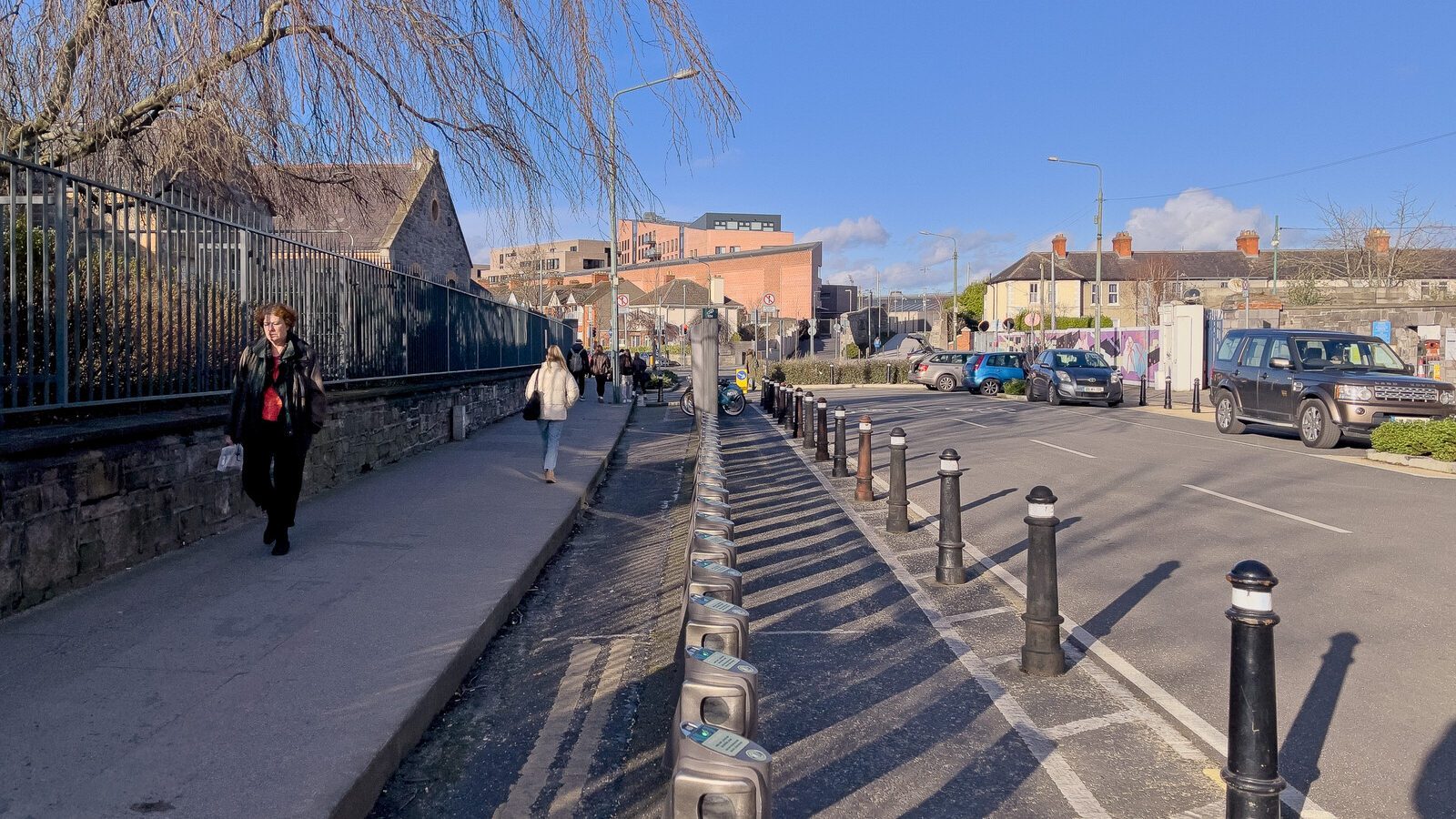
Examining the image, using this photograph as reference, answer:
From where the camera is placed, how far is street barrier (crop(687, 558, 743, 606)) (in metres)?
4.56

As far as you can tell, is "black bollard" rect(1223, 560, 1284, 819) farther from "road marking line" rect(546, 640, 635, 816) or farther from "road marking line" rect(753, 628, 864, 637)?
"road marking line" rect(753, 628, 864, 637)

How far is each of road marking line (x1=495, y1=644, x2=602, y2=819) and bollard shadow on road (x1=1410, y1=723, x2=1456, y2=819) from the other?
10.5 feet

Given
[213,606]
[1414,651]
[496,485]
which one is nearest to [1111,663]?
[1414,651]

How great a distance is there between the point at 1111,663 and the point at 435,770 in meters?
3.42

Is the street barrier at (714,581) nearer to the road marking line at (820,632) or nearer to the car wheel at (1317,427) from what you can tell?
the road marking line at (820,632)

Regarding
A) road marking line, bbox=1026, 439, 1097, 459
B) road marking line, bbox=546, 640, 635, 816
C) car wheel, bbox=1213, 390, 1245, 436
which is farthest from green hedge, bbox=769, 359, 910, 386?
road marking line, bbox=546, 640, 635, 816

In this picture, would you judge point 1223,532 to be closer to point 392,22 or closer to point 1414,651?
point 1414,651

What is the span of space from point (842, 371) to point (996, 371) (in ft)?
35.1

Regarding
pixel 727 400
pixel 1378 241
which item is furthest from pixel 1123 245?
pixel 727 400

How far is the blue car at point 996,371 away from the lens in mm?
37625

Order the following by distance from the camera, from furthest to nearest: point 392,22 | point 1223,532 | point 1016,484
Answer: point 1016,484, point 1223,532, point 392,22

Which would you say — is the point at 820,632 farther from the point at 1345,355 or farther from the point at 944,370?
the point at 944,370

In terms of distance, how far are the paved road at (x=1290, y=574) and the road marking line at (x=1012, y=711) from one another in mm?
803

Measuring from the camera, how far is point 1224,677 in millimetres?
5430
